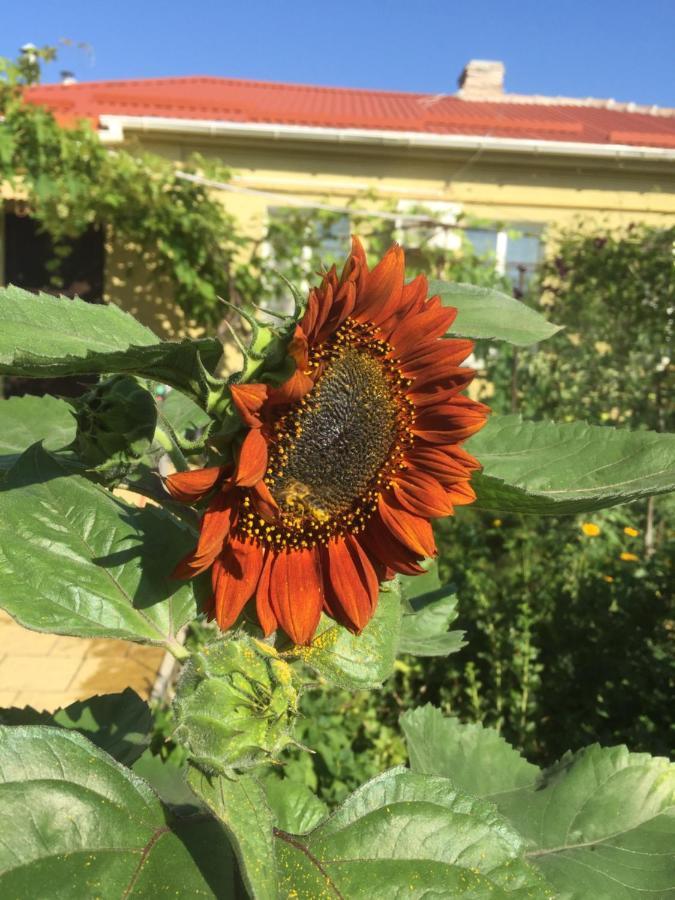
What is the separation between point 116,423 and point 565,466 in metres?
0.41

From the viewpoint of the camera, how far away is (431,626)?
1.08m

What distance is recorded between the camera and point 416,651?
971mm

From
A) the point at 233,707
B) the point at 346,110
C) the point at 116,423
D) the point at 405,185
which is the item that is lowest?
the point at 233,707

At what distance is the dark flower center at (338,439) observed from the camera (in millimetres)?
661

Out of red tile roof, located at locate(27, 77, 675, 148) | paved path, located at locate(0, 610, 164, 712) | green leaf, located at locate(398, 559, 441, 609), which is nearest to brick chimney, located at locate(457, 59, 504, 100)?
red tile roof, located at locate(27, 77, 675, 148)

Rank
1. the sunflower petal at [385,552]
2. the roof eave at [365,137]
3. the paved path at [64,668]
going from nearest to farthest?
the sunflower petal at [385,552] < the paved path at [64,668] < the roof eave at [365,137]

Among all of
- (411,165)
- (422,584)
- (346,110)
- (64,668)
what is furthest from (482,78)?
(422,584)

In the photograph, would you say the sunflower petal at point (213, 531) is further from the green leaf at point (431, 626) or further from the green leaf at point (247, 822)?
the green leaf at point (431, 626)

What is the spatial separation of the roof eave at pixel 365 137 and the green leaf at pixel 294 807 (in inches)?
212

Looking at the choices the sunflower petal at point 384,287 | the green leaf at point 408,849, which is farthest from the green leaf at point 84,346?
the green leaf at point 408,849

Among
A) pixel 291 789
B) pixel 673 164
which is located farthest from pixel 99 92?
pixel 291 789

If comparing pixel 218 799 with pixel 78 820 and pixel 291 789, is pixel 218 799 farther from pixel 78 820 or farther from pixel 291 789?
pixel 291 789

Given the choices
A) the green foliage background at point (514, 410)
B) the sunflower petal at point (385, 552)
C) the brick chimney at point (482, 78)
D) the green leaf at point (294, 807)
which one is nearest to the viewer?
the sunflower petal at point (385, 552)

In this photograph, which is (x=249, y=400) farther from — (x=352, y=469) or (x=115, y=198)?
(x=115, y=198)
